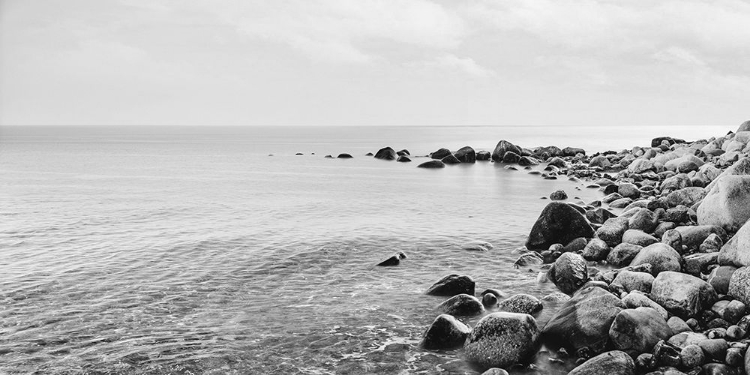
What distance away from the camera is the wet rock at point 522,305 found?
15.9m

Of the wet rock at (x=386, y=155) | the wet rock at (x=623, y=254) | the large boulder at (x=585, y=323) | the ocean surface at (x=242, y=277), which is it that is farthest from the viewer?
the wet rock at (x=386, y=155)

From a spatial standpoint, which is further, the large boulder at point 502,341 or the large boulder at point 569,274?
the large boulder at point 569,274

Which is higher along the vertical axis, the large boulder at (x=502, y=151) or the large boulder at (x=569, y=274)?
the large boulder at (x=502, y=151)

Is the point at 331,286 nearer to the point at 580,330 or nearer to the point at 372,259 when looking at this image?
the point at 372,259

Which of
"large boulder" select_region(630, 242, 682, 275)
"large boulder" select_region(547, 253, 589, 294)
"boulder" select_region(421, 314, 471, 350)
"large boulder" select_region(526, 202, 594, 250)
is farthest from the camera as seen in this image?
"large boulder" select_region(526, 202, 594, 250)

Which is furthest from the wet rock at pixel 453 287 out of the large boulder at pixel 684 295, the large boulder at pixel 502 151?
the large boulder at pixel 502 151

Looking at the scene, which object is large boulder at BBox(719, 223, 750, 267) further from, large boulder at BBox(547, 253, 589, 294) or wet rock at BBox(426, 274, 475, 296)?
wet rock at BBox(426, 274, 475, 296)

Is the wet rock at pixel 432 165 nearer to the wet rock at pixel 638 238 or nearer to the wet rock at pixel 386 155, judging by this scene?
the wet rock at pixel 386 155

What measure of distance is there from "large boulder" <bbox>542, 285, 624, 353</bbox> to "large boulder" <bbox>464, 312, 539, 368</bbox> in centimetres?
61

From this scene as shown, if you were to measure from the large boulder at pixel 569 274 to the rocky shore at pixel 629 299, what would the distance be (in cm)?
4

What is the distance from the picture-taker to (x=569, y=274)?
1838 cm

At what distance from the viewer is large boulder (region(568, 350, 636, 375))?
1138 centimetres

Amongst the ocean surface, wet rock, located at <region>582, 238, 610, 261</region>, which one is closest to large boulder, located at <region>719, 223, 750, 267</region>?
wet rock, located at <region>582, 238, 610, 261</region>

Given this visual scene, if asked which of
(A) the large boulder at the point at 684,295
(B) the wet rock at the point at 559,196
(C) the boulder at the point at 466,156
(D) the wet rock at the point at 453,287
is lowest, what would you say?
(D) the wet rock at the point at 453,287
